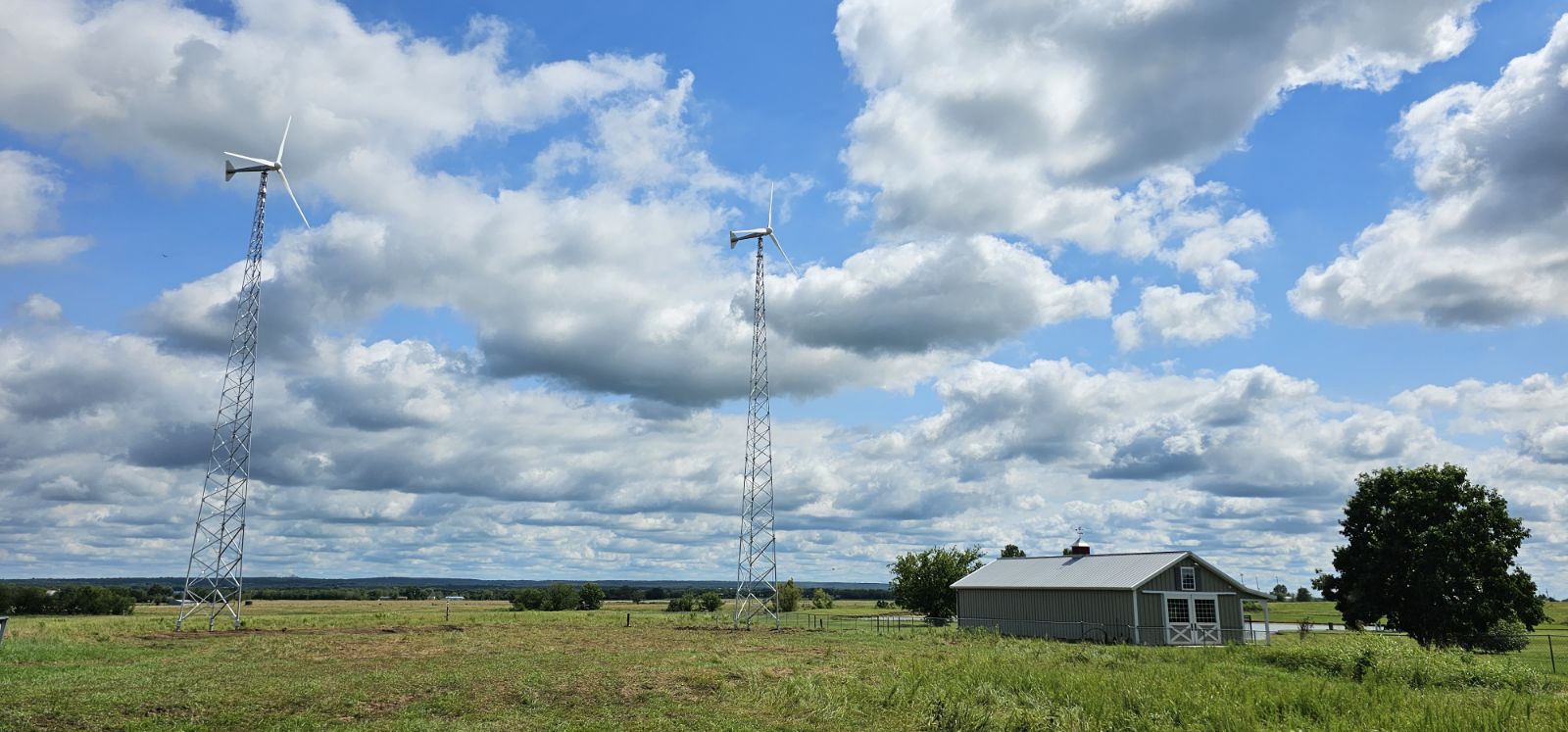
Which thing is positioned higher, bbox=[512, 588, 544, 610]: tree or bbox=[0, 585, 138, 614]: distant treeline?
bbox=[0, 585, 138, 614]: distant treeline

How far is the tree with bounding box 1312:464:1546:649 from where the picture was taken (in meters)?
47.0

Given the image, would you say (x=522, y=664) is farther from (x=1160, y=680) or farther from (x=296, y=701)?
(x=1160, y=680)

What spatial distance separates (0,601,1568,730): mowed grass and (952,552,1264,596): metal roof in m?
10.2

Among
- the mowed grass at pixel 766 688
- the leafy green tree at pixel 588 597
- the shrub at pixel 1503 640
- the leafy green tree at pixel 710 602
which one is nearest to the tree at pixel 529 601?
the leafy green tree at pixel 588 597

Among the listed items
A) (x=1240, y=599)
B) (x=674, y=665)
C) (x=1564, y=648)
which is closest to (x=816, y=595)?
(x=1240, y=599)

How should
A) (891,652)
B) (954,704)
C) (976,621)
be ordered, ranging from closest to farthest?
(954,704), (891,652), (976,621)

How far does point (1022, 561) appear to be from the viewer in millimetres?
62531

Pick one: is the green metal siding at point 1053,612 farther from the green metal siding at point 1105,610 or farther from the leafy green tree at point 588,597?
the leafy green tree at point 588,597

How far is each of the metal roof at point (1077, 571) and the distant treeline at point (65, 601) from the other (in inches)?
3086

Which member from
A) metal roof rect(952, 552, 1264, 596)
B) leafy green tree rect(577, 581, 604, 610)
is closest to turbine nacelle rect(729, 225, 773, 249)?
metal roof rect(952, 552, 1264, 596)

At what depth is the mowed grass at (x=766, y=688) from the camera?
20.8 metres

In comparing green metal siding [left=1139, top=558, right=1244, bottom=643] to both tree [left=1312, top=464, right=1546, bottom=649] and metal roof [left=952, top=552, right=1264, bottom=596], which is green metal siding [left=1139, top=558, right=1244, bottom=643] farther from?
tree [left=1312, top=464, right=1546, bottom=649]

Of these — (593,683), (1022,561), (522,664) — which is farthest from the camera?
(1022,561)

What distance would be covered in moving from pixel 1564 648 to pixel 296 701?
58.1 m
